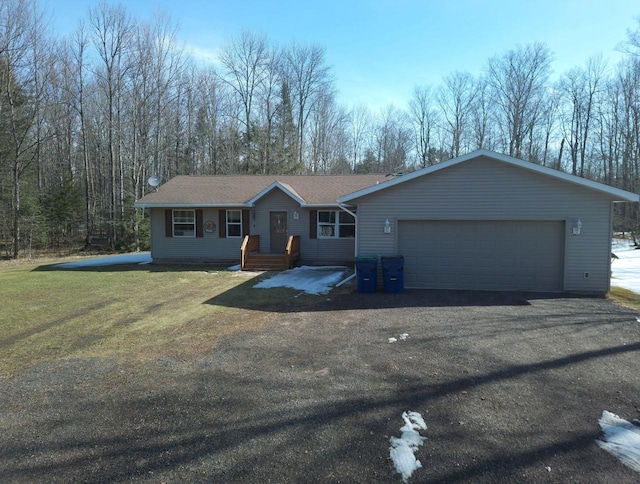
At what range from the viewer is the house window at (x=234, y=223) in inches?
631

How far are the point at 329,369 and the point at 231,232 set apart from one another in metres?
12.2

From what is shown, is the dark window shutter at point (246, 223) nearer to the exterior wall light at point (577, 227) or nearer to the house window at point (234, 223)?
the house window at point (234, 223)

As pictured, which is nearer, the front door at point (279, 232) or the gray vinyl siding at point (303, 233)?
the gray vinyl siding at point (303, 233)

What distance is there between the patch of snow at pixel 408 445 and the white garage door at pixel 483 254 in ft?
23.3

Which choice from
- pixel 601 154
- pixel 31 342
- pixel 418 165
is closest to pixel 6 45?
pixel 31 342

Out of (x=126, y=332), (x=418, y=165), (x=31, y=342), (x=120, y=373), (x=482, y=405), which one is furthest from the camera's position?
(x=418, y=165)

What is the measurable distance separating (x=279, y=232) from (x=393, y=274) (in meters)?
7.26

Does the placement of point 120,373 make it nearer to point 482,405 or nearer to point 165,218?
point 482,405

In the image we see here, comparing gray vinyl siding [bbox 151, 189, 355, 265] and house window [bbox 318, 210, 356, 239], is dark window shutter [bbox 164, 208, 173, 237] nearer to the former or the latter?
gray vinyl siding [bbox 151, 189, 355, 265]

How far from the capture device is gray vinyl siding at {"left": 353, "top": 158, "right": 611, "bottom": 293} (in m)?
9.35

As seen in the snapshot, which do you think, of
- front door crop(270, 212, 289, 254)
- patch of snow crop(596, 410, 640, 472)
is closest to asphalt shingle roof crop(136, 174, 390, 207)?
front door crop(270, 212, 289, 254)

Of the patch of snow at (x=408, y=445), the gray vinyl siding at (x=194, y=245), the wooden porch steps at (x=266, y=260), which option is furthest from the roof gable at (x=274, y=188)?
the patch of snow at (x=408, y=445)

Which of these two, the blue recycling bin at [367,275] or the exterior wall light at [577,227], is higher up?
the exterior wall light at [577,227]

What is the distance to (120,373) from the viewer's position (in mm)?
4590
